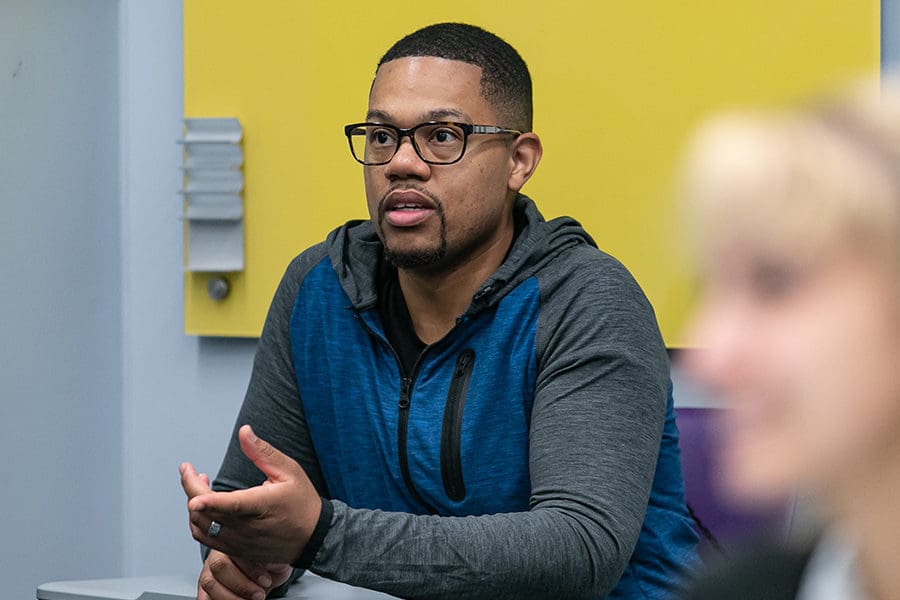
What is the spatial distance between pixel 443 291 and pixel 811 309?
130 centimetres

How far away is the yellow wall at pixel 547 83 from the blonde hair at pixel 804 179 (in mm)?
1547

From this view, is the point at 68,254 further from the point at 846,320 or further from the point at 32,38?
the point at 846,320

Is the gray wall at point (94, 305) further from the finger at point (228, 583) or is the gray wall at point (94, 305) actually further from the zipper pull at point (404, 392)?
the finger at point (228, 583)

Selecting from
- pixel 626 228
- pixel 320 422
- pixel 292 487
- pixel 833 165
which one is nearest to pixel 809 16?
pixel 626 228

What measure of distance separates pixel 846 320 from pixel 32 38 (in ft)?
8.08

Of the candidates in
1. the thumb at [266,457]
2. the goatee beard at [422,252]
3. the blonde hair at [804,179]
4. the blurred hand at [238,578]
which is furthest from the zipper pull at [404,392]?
the blonde hair at [804,179]

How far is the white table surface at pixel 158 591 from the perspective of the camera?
59.4 inches

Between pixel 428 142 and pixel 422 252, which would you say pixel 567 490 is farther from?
pixel 428 142

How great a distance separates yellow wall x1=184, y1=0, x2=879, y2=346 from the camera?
2.18 metres

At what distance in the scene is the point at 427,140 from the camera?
161 cm

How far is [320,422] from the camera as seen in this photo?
1701 mm

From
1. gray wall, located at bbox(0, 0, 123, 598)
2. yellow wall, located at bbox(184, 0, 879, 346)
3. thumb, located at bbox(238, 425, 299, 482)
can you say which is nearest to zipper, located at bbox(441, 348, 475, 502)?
thumb, located at bbox(238, 425, 299, 482)

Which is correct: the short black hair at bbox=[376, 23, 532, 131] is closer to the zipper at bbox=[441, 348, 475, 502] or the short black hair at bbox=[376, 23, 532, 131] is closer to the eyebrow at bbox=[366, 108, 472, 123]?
the eyebrow at bbox=[366, 108, 472, 123]

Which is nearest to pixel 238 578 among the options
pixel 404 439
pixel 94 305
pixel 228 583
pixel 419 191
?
pixel 228 583
